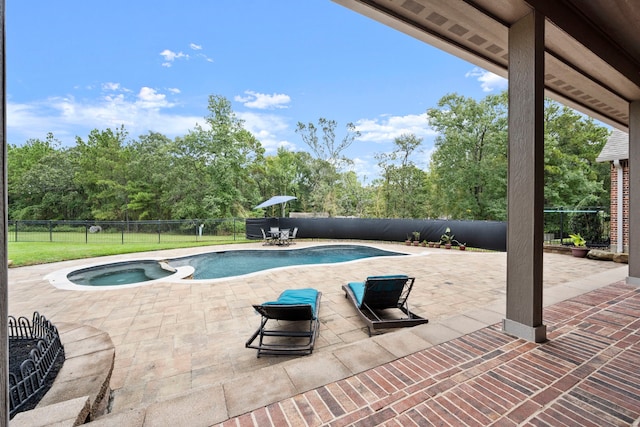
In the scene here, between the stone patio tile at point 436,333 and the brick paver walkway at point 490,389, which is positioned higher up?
the brick paver walkway at point 490,389

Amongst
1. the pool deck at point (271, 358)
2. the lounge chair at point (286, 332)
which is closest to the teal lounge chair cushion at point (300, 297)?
the lounge chair at point (286, 332)

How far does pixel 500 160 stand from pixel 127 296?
62.7 ft

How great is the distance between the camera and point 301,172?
86.7 feet

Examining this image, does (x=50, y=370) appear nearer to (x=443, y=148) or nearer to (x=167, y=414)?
(x=167, y=414)

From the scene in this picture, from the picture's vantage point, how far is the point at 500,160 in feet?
54.2

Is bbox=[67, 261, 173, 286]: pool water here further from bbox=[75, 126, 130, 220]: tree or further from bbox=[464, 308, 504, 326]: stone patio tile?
bbox=[75, 126, 130, 220]: tree

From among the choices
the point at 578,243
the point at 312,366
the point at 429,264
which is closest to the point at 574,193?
the point at 578,243

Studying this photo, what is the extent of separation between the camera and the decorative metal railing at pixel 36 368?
1.95 m

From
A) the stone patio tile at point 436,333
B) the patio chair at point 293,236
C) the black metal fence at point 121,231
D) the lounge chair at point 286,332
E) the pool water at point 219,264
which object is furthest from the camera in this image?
the patio chair at point 293,236

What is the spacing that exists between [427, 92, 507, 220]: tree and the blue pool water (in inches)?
365

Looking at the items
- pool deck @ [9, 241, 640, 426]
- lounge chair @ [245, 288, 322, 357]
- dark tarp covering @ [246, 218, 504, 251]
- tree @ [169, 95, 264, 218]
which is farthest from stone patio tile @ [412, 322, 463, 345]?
tree @ [169, 95, 264, 218]

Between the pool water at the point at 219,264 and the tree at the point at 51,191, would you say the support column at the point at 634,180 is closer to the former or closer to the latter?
the pool water at the point at 219,264

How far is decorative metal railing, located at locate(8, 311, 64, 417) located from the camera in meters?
1.95

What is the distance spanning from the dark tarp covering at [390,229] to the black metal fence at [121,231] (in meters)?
2.50
